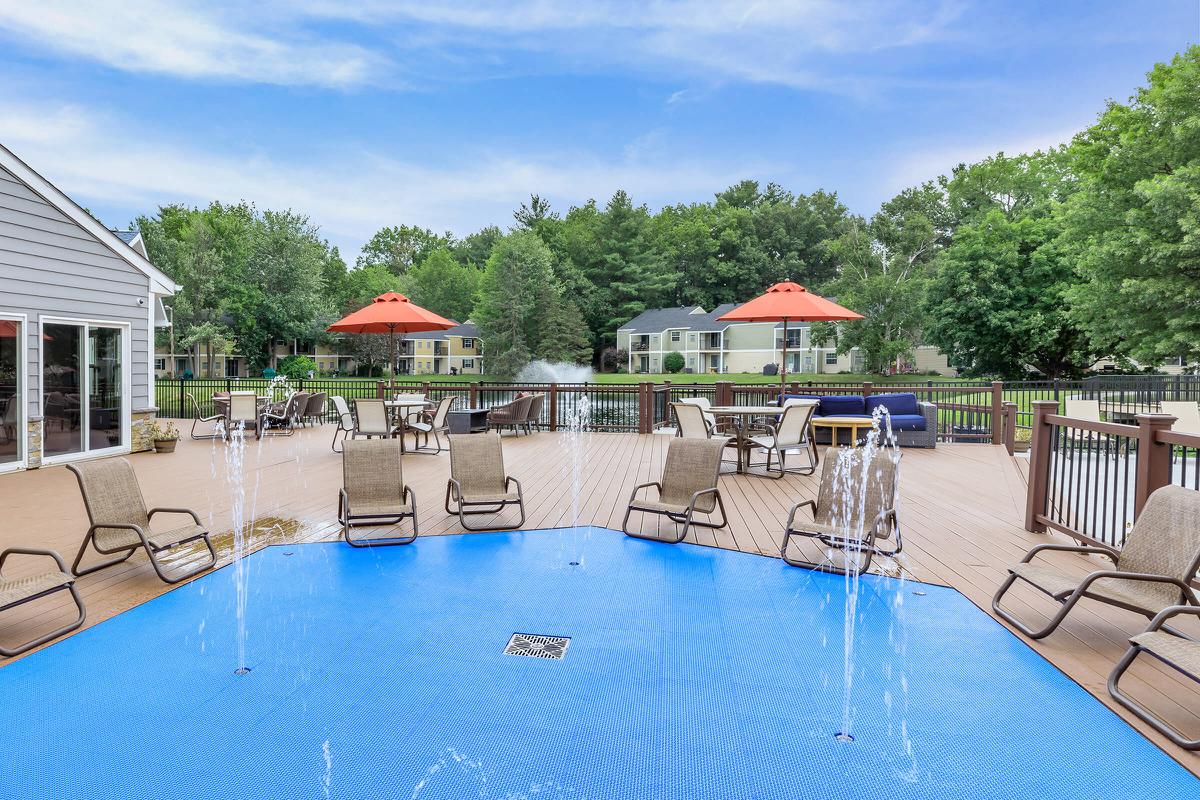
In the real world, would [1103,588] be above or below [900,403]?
below

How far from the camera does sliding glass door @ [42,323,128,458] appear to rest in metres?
8.61

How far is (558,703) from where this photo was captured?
2859 millimetres

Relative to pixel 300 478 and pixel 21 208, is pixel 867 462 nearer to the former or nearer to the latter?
pixel 300 478

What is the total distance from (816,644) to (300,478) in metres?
6.67

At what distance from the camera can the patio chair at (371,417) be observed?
9.64m

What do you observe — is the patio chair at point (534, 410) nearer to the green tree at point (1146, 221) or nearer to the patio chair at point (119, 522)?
the patio chair at point (119, 522)

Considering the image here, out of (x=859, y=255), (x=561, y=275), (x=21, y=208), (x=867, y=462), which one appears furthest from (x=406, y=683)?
(x=561, y=275)

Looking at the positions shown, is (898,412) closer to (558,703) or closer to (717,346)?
(558,703)

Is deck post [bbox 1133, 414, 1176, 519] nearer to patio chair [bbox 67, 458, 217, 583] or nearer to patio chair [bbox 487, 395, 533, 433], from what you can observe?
patio chair [bbox 67, 458, 217, 583]

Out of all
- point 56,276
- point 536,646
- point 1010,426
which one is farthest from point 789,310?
point 56,276

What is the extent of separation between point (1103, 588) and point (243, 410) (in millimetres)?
12821

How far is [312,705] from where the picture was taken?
283 cm

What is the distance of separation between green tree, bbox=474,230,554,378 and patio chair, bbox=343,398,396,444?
3236 centimetres

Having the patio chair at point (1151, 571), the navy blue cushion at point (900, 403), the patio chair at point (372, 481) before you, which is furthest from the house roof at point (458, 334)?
the patio chair at point (1151, 571)
